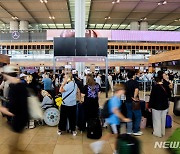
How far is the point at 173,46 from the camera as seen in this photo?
35688 mm

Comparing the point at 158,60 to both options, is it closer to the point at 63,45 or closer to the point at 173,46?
the point at 173,46

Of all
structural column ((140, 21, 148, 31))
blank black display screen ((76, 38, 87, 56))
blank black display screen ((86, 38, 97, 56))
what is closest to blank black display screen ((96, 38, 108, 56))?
blank black display screen ((86, 38, 97, 56))

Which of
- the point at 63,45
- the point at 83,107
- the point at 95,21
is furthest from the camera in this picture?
the point at 95,21

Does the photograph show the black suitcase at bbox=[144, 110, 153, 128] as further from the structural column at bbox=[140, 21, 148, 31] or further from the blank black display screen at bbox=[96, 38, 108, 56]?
the structural column at bbox=[140, 21, 148, 31]

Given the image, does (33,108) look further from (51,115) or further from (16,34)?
(16,34)

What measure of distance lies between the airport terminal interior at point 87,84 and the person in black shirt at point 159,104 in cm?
2

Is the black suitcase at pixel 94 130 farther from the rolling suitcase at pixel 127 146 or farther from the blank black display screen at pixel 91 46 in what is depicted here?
the blank black display screen at pixel 91 46

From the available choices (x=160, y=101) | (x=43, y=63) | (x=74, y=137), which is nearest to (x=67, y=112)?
(x=74, y=137)

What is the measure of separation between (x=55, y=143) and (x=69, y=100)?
105 centimetres

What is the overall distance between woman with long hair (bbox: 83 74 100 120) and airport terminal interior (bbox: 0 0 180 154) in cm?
3

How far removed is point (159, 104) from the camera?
20.6 ft

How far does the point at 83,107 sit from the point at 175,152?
4.20 m

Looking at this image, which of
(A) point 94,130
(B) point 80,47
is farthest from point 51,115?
(B) point 80,47

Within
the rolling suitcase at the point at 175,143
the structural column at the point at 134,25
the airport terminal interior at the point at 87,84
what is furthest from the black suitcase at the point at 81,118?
the structural column at the point at 134,25
